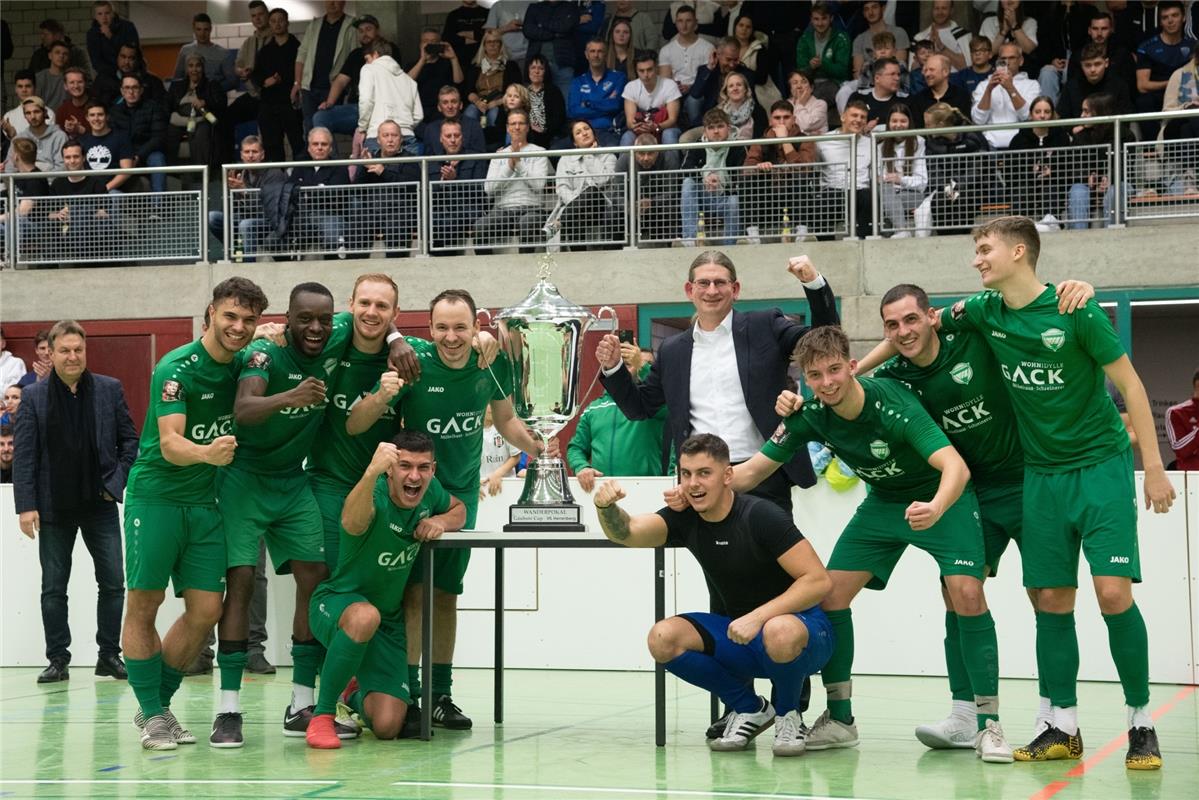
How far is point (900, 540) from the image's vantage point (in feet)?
20.7

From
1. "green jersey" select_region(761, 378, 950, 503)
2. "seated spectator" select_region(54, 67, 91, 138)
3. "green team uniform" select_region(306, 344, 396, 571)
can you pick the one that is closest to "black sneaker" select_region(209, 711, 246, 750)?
"green team uniform" select_region(306, 344, 396, 571)

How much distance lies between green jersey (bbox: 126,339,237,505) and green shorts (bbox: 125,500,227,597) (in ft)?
0.17

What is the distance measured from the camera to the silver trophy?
685cm

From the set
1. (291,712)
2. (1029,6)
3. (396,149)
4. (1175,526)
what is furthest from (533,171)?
(291,712)

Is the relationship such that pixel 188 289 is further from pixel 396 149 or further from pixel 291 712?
pixel 291 712

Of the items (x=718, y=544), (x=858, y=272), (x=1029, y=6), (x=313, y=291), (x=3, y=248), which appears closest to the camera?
(x=718, y=544)

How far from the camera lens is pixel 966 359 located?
6.20 metres

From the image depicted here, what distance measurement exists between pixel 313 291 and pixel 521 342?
966mm

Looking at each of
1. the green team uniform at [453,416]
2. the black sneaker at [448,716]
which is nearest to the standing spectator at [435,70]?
the green team uniform at [453,416]

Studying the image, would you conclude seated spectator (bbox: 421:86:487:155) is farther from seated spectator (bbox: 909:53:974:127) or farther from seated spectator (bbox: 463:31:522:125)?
seated spectator (bbox: 909:53:974:127)

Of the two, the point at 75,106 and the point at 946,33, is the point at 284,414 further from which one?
the point at 75,106

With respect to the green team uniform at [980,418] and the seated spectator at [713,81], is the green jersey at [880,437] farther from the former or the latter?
the seated spectator at [713,81]

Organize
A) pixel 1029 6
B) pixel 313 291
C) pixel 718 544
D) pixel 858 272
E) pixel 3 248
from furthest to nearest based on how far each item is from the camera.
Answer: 1. pixel 3 248
2. pixel 1029 6
3. pixel 858 272
4. pixel 313 291
5. pixel 718 544

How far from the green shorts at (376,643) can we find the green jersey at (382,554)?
0.18ft
